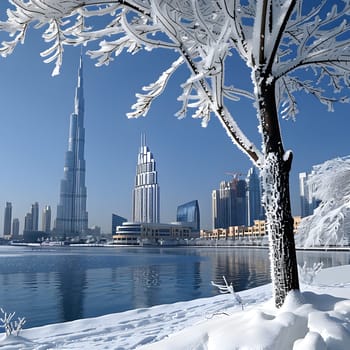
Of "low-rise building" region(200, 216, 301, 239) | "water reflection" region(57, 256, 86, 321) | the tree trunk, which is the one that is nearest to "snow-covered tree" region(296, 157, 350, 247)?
"water reflection" region(57, 256, 86, 321)

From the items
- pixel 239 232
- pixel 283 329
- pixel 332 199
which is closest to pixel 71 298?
pixel 332 199

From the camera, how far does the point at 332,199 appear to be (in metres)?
16.5

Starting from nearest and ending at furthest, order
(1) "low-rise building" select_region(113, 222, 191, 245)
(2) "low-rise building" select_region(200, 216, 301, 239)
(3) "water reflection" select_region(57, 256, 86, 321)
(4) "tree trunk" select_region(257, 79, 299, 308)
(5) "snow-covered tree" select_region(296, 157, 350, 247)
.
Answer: (4) "tree trunk" select_region(257, 79, 299, 308), (3) "water reflection" select_region(57, 256, 86, 321), (5) "snow-covered tree" select_region(296, 157, 350, 247), (2) "low-rise building" select_region(200, 216, 301, 239), (1) "low-rise building" select_region(113, 222, 191, 245)

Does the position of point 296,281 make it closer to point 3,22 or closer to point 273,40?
point 273,40

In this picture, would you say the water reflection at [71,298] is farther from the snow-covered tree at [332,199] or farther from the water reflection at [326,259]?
the water reflection at [326,259]

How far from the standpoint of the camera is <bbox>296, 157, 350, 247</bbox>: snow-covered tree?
1565cm

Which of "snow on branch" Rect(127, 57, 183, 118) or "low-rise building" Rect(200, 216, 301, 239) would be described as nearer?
"snow on branch" Rect(127, 57, 183, 118)

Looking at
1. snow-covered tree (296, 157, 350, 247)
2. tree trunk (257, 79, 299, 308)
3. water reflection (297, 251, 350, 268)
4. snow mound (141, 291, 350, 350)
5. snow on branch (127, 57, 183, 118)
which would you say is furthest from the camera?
water reflection (297, 251, 350, 268)

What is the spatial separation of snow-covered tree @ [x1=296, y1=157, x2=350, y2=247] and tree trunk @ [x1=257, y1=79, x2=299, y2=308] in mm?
12610

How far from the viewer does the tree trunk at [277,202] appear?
382 cm

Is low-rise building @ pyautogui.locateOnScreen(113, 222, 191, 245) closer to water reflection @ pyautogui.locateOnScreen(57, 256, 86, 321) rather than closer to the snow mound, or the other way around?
water reflection @ pyautogui.locateOnScreen(57, 256, 86, 321)

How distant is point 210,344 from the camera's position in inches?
127

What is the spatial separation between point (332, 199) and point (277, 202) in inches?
549

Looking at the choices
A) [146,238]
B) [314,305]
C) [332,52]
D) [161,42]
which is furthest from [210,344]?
[146,238]
